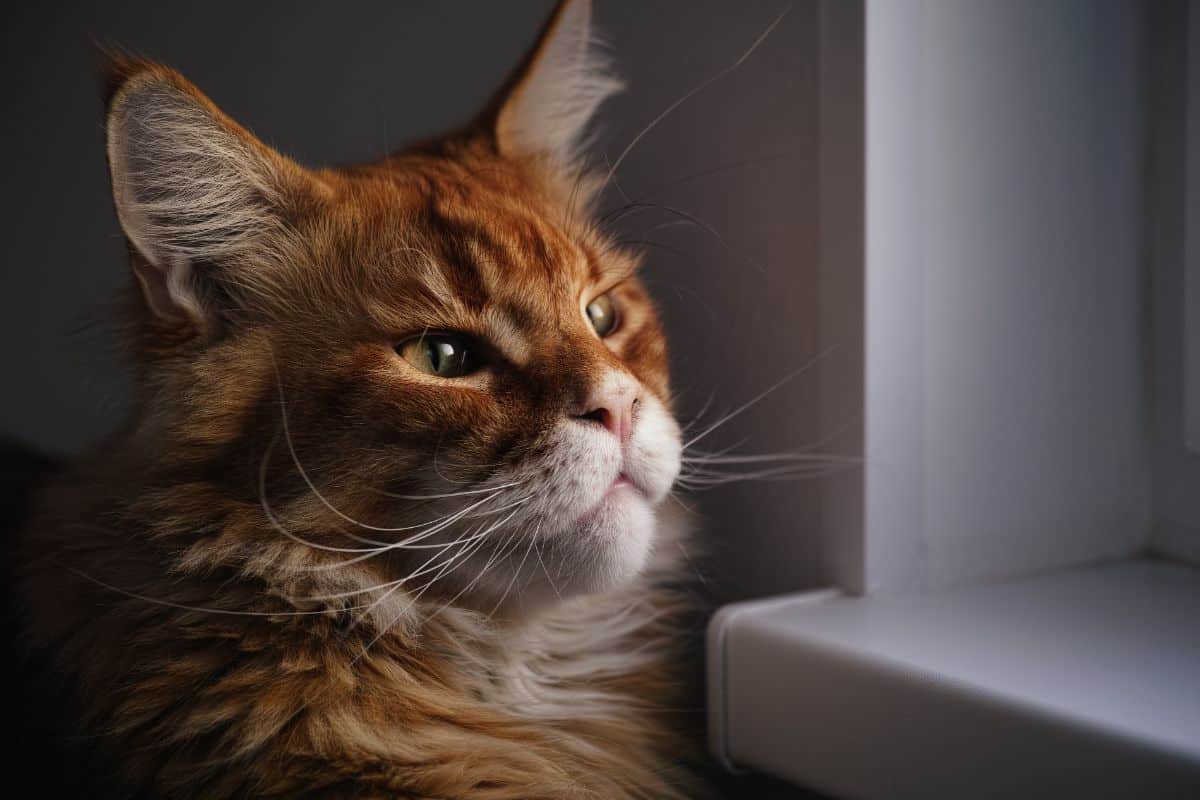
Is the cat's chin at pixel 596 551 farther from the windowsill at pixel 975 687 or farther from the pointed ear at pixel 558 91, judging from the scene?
the pointed ear at pixel 558 91

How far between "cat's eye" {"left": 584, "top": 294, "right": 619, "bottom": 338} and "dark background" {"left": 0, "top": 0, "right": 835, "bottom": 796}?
0.21 m

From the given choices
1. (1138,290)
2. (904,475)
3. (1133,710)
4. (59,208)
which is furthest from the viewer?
(59,208)

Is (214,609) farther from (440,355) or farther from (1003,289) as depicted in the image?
(1003,289)

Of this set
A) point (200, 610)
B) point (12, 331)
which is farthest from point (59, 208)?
point (200, 610)

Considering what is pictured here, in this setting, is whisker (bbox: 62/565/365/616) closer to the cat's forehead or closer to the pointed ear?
the cat's forehead

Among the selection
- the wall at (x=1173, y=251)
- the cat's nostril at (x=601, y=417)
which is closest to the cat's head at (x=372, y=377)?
the cat's nostril at (x=601, y=417)

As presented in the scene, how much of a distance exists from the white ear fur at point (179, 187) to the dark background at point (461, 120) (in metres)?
0.17

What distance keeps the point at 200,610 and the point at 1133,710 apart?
2.68 ft

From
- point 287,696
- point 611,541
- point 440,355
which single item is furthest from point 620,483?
point 287,696

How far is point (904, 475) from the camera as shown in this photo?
1194 millimetres

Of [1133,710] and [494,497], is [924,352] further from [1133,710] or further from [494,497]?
[494,497]

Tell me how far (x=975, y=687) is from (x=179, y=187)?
0.88m

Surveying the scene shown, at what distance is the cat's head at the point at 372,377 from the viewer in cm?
91

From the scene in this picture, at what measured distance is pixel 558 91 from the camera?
52.4 inches
